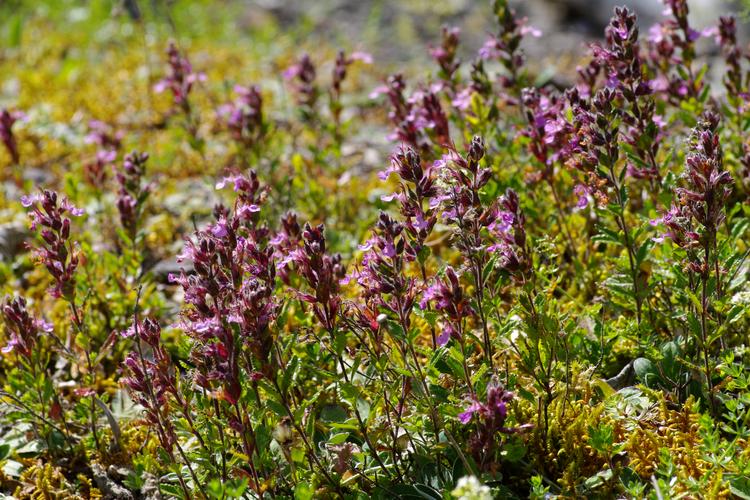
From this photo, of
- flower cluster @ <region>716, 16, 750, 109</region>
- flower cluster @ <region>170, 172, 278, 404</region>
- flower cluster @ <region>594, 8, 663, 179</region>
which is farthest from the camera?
flower cluster @ <region>716, 16, 750, 109</region>

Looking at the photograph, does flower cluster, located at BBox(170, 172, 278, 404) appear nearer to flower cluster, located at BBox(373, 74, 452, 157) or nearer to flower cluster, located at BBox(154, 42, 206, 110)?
flower cluster, located at BBox(373, 74, 452, 157)

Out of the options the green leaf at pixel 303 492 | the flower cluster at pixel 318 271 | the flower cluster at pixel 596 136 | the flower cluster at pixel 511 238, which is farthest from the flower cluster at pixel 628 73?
the green leaf at pixel 303 492

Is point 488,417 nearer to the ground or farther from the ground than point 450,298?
nearer to the ground

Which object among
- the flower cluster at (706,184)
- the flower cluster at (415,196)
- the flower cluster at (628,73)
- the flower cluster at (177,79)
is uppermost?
the flower cluster at (177,79)

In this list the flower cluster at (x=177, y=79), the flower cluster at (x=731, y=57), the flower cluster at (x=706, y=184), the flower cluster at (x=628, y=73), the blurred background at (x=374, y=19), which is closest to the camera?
the flower cluster at (x=706, y=184)

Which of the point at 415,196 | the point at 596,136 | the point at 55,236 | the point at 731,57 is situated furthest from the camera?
the point at 731,57

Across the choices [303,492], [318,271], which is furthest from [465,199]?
[303,492]

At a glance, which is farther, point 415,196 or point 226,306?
point 415,196

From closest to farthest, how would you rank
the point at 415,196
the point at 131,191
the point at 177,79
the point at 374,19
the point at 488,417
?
the point at 488,417 < the point at 415,196 < the point at 131,191 < the point at 177,79 < the point at 374,19

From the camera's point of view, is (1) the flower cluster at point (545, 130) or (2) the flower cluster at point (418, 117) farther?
(2) the flower cluster at point (418, 117)

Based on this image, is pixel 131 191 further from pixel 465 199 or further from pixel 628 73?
pixel 628 73

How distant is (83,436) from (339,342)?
173 cm

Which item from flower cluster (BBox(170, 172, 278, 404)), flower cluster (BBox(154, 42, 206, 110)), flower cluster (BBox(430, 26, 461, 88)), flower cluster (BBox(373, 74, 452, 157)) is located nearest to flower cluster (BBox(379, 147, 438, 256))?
flower cluster (BBox(170, 172, 278, 404))

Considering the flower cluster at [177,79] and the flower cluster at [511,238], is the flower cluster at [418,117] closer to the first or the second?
the flower cluster at [511,238]
